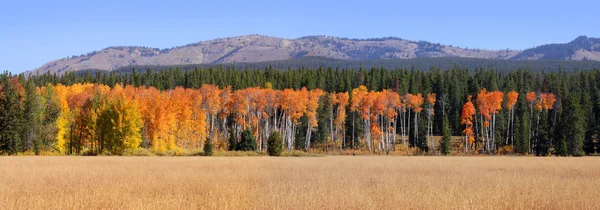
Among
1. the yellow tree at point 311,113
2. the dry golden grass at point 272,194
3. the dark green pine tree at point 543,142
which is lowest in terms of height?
the dark green pine tree at point 543,142

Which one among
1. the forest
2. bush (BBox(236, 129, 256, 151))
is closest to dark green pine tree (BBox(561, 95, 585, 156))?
the forest

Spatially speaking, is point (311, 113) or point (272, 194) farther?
point (311, 113)

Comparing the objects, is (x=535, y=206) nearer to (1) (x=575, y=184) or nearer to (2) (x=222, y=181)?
(1) (x=575, y=184)

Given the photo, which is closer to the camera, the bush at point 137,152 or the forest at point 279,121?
the bush at point 137,152

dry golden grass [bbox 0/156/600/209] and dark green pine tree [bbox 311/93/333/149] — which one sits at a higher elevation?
dry golden grass [bbox 0/156/600/209]

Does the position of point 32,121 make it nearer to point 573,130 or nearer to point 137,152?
point 137,152

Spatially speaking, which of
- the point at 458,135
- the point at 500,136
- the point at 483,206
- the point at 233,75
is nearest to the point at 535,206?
the point at 483,206

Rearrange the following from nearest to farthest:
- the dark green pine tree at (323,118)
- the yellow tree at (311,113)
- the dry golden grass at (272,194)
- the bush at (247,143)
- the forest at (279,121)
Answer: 1. the dry golden grass at (272,194)
2. the forest at (279,121)
3. the bush at (247,143)
4. the yellow tree at (311,113)
5. the dark green pine tree at (323,118)

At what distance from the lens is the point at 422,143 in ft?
295

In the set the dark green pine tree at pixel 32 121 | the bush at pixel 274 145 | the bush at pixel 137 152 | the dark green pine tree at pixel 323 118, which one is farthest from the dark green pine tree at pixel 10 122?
the dark green pine tree at pixel 323 118

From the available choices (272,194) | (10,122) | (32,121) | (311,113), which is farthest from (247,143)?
(272,194)

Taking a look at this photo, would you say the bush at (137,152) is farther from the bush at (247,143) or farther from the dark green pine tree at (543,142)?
the dark green pine tree at (543,142)

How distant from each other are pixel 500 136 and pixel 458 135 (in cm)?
2007

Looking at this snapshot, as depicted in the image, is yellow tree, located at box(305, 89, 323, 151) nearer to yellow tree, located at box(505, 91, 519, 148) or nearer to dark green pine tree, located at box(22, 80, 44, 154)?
yellow tree, located at box(505, 91, 519, 148)
